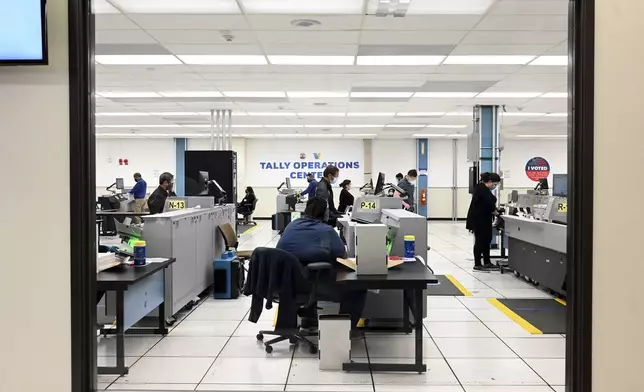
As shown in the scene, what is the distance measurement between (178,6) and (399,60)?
2.78m

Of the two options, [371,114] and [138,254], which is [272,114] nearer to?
[371,114]

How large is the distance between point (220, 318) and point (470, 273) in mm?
3821

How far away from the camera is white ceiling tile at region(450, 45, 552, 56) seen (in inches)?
218

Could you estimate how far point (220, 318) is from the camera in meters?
Result: 4.86

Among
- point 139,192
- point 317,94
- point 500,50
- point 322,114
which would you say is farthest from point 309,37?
point 139,192

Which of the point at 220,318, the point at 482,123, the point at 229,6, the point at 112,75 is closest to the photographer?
the point at 229,6

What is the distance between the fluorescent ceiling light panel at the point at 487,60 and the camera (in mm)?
6000

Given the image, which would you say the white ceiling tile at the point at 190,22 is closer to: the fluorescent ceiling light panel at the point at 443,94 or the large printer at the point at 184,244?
the large printer at the point at 184,244

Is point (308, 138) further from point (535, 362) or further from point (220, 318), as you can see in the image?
point (535, 362)
